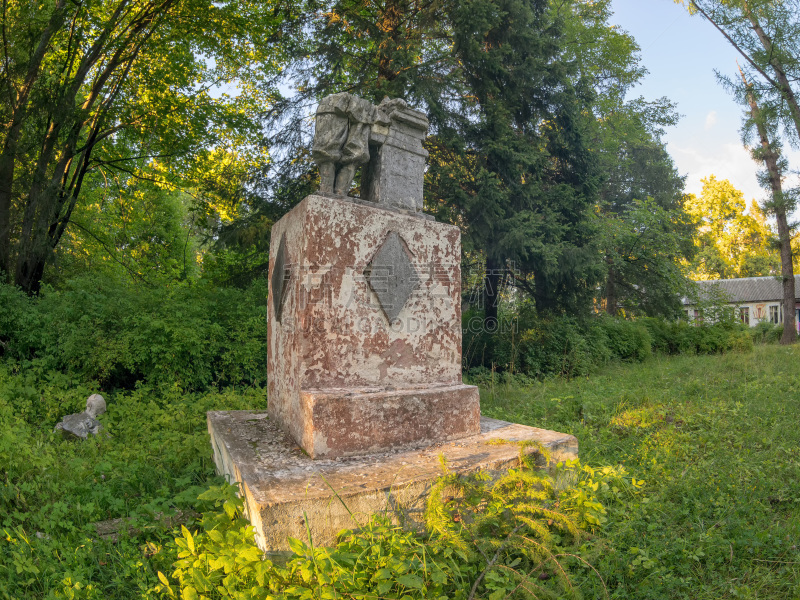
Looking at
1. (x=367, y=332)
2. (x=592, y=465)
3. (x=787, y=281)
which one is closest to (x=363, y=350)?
(x=367, y=332)

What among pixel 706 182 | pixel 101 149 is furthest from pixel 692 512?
pixel 706 182

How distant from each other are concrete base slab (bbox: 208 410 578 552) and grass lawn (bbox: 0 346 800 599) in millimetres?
438

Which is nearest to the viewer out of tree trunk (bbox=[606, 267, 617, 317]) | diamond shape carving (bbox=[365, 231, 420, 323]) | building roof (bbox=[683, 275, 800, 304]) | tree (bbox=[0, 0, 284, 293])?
diamond shape carving (bbox=[365, 231, 420, 323])

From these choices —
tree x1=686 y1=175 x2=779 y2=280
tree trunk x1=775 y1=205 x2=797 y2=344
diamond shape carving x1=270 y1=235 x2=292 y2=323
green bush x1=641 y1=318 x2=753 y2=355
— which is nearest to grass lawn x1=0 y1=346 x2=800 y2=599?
diamond shape carving x1=270 y1=235 x2=292 y2=323

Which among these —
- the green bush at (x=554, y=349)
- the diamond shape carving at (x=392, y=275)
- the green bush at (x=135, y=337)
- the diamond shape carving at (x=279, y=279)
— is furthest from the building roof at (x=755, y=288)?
the diamond shape carving at (x=279, y=279)

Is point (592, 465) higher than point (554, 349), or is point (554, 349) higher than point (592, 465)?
point (554, 349)

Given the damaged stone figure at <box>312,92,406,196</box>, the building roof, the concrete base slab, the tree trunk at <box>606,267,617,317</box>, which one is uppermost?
the building roof

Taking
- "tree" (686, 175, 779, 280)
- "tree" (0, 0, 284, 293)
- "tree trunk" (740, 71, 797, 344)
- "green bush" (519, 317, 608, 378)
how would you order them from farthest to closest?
"tree" (686, 175, 779, 280), "tree trunk" (740, 71, 797, 344), "green bush" (519, 317, 608, 378), "tree" (0, 0, 284, 293)

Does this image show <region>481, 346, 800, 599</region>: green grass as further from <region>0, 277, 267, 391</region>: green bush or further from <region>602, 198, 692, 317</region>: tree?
<region>602, 198, 692, 317</region>: tree

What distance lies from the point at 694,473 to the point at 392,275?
8.18 feet

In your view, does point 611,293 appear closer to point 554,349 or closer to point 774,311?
point 554,349

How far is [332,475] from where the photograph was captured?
2.40 meters

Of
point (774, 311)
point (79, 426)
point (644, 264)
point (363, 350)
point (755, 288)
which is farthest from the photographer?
point (755, 288)

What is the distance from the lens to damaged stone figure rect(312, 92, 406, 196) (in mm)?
3256
